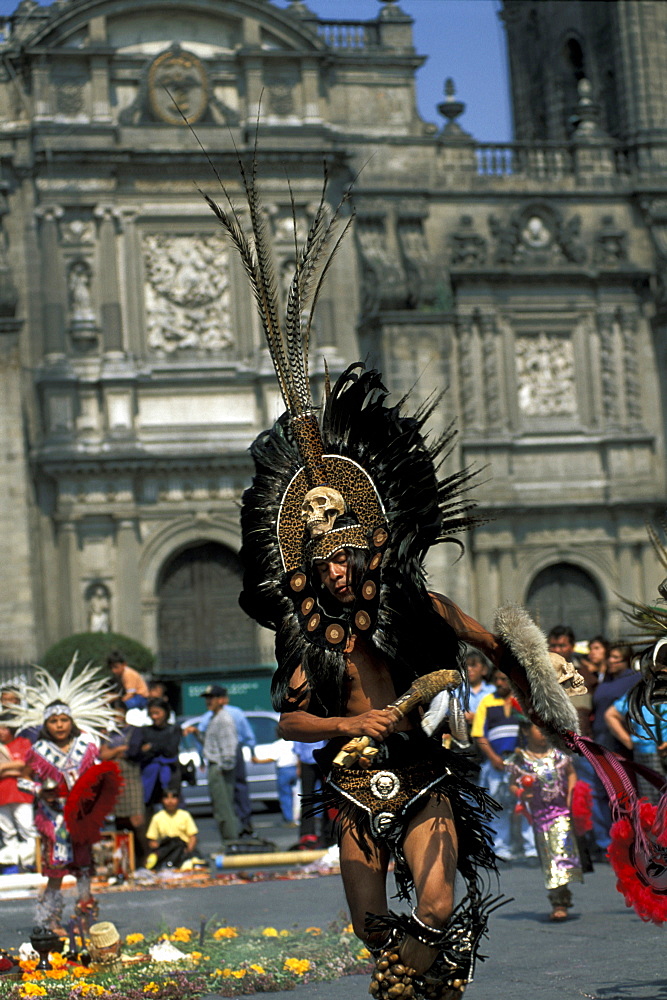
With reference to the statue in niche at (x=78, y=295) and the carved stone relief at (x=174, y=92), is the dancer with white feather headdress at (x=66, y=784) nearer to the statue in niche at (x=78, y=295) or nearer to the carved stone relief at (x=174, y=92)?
the statue in niche at (x=78, y=295)

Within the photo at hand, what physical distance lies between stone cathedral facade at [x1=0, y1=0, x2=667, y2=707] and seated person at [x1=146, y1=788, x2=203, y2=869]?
14.2m

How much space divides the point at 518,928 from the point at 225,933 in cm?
173

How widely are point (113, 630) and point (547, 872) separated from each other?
20.0m

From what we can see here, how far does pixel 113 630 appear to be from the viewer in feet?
96.5

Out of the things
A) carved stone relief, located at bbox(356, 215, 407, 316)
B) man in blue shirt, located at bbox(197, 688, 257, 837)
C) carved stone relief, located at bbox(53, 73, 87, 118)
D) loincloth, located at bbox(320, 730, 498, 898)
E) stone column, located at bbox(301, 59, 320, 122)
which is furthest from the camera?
stone column, located at bbox(301, 59, 320, 122)

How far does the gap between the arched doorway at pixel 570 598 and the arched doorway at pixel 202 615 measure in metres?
5.63

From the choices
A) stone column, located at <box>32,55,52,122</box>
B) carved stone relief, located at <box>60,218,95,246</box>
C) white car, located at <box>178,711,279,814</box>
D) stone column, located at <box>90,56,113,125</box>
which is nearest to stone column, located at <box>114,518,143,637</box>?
carved stone relief, located at <box>60,218,95,246</box>

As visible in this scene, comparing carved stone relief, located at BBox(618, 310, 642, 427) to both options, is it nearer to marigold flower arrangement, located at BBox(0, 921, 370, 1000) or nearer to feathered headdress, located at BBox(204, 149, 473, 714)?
marigold flower arrangement, located at BBox(0, 921, 370, 1000)

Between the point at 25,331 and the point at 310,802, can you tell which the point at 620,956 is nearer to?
the point at 310,802

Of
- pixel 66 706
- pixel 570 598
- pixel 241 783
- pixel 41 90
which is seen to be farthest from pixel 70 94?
pixel 66 706

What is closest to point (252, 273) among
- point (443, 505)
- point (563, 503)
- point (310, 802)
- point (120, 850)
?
point (443, 505)

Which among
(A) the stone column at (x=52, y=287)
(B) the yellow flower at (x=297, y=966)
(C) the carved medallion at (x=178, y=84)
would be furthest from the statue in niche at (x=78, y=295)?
(B) the yellow flower at (x=297, y=966)

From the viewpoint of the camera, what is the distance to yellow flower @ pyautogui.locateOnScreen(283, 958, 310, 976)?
27.5ft

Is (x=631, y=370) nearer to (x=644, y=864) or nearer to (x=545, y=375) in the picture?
(x=545, y=375)
